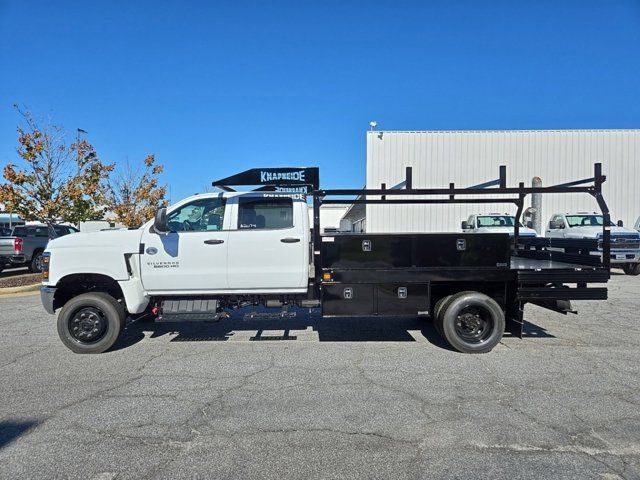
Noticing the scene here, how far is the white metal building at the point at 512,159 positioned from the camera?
2369 centimetres

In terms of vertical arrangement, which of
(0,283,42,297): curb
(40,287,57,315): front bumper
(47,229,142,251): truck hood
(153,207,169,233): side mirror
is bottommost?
(0,283,42,297): curb

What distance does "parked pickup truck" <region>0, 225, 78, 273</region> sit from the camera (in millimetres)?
14438

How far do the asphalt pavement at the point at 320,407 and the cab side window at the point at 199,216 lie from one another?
171 cm

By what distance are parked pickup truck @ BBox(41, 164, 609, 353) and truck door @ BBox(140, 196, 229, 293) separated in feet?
0.04

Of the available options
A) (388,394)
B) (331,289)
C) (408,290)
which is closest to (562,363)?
(408,290)

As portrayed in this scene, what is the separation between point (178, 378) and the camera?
191 inches

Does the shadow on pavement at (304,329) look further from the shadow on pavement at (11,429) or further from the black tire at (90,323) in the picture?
the shadow on pavement at (11,429)

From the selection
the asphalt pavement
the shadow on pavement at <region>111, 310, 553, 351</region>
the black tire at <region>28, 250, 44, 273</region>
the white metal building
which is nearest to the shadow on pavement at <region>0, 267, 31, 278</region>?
the black tire at <region>28, 250, 44, 273</region>

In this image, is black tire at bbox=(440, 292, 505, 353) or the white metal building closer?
black tire at bbox=(440, 292, 505, 353)

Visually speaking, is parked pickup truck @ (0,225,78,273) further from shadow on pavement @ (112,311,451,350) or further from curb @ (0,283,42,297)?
shadow on pavement @ (112,311,451,350)

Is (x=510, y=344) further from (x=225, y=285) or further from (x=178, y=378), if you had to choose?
(x=178, y=378)

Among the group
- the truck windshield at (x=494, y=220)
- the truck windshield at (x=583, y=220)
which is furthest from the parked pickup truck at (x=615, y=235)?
the truck windshield at (x=494, y=220)

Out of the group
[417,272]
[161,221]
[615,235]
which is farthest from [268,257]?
[615,235]

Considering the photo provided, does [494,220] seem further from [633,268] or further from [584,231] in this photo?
[633,268]
